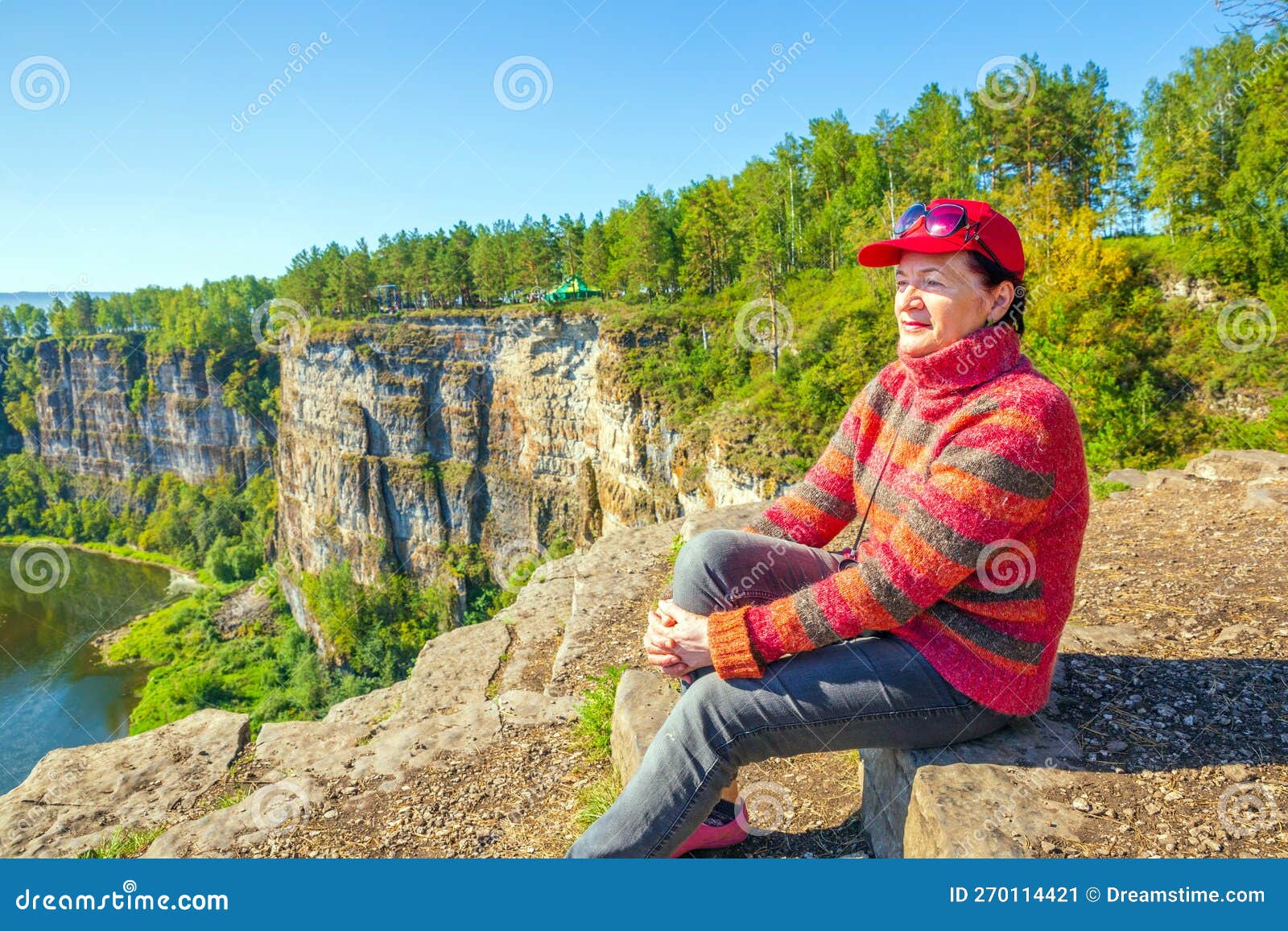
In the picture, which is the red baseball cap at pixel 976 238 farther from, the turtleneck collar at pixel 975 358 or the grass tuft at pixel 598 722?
the grass tuft at pixel 598 722

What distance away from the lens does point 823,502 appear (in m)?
3.37

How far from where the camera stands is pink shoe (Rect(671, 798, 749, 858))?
2885 millimetres

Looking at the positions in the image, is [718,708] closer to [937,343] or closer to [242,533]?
[937,343]

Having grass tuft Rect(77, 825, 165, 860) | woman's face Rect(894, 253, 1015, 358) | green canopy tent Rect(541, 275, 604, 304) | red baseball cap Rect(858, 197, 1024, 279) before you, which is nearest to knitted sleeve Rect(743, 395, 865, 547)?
woman's face Rect(894, 253, 1015, 358)

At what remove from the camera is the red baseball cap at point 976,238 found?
2.51 metres

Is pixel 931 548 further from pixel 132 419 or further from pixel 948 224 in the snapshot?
pixel 132 419

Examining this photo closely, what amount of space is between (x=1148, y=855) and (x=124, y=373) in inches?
3571

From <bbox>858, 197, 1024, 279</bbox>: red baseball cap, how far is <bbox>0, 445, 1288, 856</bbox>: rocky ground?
73.9 inches

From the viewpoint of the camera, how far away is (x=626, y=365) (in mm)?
35281

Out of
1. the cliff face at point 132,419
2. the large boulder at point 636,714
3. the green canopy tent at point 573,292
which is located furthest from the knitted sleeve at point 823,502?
the cliff face at point 132,419

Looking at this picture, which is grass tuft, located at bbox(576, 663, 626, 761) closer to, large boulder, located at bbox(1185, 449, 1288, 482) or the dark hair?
the dark hair

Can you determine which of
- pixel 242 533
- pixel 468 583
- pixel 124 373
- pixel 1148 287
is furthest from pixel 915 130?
pixel 124 373

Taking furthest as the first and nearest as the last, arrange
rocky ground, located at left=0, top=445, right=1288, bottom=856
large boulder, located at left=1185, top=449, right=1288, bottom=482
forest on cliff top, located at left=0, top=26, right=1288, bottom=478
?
forest on cliff top, located at left=0, top=26, right=1288, bottom=478, large boulder, located at left=1185, top=449, right=1288, bottom=482, rocky ground, located at left=0, top=445, right=1288, bottom=856

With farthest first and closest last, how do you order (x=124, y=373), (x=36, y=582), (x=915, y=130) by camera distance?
(x=124, y=373), (x=36, y=582), (x=915, y=130)
